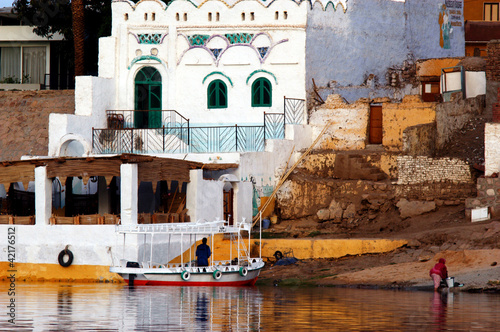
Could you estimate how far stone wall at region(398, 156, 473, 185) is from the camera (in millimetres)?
26047

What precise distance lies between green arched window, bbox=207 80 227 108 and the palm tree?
218 inches

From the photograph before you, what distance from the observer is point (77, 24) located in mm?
32344

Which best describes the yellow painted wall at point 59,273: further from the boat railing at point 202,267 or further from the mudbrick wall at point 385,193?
the mudbrick wall at point 385,193

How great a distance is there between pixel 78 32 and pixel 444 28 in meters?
12.7

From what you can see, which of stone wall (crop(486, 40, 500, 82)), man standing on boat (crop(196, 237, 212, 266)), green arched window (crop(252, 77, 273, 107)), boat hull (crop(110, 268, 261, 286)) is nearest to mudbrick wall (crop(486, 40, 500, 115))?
stone wall (crop(486, 40, 500, 82))

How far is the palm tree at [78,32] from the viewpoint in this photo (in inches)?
1271

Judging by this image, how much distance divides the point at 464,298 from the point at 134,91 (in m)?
15.0

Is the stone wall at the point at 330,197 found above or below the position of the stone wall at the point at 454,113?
below

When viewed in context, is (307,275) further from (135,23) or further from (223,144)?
(135,23)

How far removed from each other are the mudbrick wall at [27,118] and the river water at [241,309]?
36.7ft

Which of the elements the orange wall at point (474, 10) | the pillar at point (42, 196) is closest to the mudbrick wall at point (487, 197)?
the pillar at point (42, 196)

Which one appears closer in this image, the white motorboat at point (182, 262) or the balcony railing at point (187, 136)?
the white motorboat at point (182, 262)

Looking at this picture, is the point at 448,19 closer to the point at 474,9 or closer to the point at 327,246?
the point at 474,9

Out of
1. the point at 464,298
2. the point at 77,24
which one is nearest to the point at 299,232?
the point at 464,298
